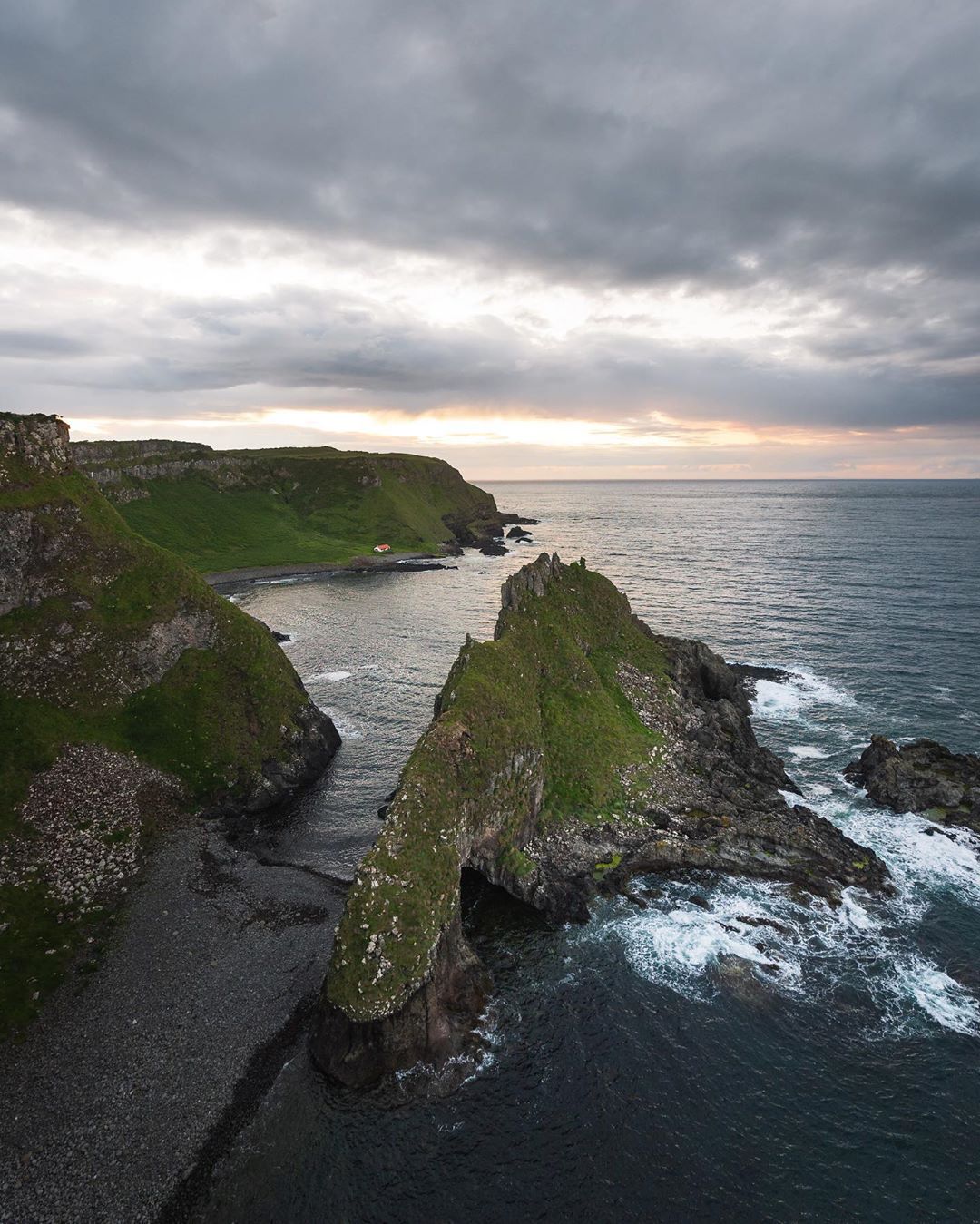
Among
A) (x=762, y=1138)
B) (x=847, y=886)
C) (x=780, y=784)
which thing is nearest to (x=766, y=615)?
(x=780, y=784)

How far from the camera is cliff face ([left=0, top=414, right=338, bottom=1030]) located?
40.7 metres

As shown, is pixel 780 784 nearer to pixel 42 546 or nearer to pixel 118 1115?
pixel 118 1115

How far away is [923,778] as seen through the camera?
155 ft

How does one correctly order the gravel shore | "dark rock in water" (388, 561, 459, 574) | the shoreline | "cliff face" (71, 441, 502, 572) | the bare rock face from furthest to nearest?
1. "cliff face" (71, 441, 502, 572)
2. "dark rock in water" (388, 561, 459, 574)
3. the shoreline
4. the bare rock face
5. the gravel shore

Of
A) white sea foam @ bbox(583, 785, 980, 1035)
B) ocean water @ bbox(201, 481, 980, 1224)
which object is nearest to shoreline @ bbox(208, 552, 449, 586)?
ocean water @ bbox(201, 481, 980, 1224)

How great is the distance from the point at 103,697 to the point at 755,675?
67.5 meters

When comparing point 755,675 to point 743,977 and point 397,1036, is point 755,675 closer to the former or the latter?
point 743,977

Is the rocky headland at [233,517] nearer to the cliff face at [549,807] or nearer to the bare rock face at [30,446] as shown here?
the bare rock face at [30,446]

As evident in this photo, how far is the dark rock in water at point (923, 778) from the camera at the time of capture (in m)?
45.1

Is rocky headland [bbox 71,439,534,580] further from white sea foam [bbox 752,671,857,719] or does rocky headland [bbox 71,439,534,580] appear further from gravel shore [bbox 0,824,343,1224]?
gravel shore [bbox 0,824,343,1224]

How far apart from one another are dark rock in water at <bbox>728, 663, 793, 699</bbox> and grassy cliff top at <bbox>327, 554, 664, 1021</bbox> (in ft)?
50.5

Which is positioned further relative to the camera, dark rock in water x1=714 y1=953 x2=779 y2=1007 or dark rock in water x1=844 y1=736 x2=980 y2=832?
dark rock in water x1=844 y1=736 x2=980 y2=832

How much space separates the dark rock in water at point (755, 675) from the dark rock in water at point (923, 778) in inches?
761

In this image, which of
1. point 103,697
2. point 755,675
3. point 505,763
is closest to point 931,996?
point 505,763
